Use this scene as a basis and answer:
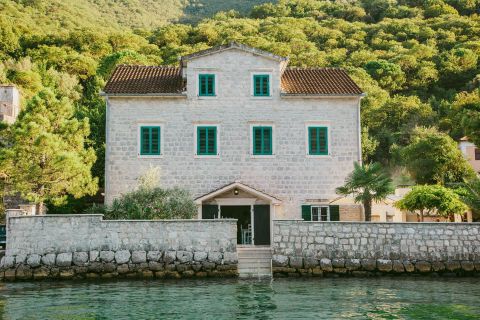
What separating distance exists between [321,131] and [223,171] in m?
5.18

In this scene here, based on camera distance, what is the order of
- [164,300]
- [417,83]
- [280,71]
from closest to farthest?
[164,300], [280,71], [417,83]

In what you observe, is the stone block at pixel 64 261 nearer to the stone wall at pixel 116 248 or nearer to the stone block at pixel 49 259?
the stone wall at pixel 116 248

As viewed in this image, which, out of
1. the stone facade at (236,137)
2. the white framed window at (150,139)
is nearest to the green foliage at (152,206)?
the stone facade at (236,137)

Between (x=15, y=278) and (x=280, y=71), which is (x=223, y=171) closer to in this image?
(x=280, y=71)

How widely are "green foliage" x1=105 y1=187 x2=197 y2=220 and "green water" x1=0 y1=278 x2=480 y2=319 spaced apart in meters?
3.42

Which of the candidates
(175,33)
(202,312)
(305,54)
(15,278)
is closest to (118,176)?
(15,278)

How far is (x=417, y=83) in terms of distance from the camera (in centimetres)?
6925

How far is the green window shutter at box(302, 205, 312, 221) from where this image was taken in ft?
85.9

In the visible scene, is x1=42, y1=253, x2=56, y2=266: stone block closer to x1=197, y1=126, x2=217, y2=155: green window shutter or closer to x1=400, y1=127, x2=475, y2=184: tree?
x1=197, y1=126, x2=217, y2=155: green window shutter

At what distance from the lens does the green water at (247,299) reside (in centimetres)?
1477

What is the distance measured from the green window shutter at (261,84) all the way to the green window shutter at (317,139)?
9.50 ft

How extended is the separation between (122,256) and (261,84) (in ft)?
35.7

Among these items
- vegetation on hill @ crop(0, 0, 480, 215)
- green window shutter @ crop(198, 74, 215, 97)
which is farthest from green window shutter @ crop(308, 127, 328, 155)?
vegetation on hill @ crop(0, 0, 480, 215)

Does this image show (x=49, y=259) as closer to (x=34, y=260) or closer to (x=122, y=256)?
(x=34, y=260)
